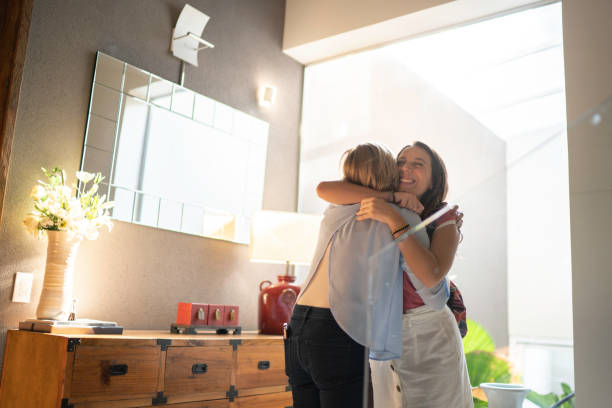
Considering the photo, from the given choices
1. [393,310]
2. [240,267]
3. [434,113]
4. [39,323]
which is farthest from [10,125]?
[434,113]

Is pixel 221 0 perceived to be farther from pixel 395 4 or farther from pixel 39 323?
Result: pixel 39 323

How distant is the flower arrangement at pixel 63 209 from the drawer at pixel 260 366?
80 centimetres

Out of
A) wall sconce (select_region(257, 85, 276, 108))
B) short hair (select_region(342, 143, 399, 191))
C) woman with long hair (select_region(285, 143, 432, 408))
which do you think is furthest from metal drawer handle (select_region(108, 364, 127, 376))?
wall sconce (select_region(257, 85, 276, 108))

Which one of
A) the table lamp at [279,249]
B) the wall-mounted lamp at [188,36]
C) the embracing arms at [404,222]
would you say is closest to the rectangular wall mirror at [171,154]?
the wall-mounted lamp at [188,36]

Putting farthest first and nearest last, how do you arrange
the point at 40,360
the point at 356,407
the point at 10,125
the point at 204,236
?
the point at 204,236 → the point at 10,125 → the point at 40,360 → the point at 356,407

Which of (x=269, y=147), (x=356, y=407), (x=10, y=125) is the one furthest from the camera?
(x=269, y=147)

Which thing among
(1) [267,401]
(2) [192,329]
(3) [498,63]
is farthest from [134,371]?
(3) [498,63]

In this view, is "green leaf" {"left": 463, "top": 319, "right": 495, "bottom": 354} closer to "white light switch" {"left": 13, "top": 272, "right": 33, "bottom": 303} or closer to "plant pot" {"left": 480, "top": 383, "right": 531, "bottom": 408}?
"plant pot" {"left": 480, "top": 383, "right": 531, "bottom": 408}

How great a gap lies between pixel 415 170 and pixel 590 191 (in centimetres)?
45

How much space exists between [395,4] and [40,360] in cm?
249

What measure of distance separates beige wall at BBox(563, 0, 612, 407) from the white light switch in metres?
1.92

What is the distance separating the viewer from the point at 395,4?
10.0ft

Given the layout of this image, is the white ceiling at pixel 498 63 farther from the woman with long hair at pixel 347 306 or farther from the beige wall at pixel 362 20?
the woman with long hair at pixel 347 306

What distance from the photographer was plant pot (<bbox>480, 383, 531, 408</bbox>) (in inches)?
52.1
